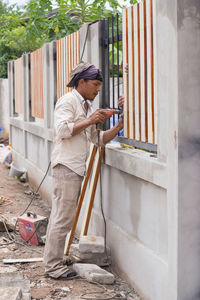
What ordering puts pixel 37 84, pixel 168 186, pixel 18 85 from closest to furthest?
pixel 168 186 → pixel 37 84 → pixel 18 85

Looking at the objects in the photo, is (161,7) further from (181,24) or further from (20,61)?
(20,61)

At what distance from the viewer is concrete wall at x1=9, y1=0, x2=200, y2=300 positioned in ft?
12.2

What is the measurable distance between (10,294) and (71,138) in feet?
5.81

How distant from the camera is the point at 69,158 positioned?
514 cm

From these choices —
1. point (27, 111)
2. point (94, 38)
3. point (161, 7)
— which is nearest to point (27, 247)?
point (94, 38)

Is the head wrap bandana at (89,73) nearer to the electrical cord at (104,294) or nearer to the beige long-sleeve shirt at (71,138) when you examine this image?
the beige long-sleeve shirt at (71,138)

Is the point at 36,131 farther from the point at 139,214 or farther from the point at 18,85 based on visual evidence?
the point at 139,214

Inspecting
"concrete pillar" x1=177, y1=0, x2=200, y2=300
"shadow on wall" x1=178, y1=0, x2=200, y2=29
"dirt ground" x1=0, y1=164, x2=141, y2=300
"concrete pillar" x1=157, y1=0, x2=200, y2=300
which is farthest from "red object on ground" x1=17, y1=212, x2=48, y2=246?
"shadow on wall" x1=178, y1=0, x2=200, y2=29

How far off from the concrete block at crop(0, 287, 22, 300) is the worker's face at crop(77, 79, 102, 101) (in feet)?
6.89

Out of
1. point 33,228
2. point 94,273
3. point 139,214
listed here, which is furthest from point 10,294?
point 33,228

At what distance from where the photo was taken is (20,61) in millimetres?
12008

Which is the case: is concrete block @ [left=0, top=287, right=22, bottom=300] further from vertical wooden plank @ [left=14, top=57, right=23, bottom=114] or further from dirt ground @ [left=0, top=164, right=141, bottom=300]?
vertical wooden plank @ [left=14, top=57, right=23, bottom=114]

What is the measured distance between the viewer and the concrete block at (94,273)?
16.4 ft

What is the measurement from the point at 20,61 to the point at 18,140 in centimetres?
197
